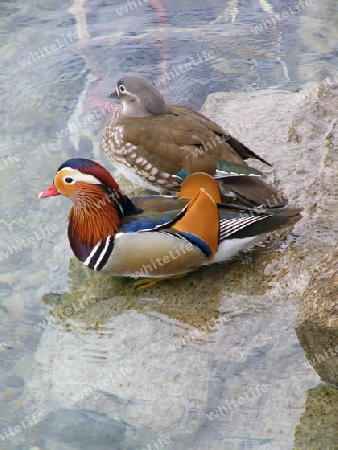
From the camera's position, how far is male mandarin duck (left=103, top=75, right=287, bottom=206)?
428 cm

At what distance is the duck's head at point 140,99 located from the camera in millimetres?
4719

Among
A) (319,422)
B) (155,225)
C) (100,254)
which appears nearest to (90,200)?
(100,254)

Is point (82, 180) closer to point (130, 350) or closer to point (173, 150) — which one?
point (173, 150)

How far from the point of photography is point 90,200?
4.00 m

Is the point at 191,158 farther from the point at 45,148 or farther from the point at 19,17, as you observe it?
the point at 19,17

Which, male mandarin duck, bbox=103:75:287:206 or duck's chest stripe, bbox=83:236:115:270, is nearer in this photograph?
duck's chest stripe, bbox=83:236:115:270

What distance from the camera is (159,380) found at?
3.49m

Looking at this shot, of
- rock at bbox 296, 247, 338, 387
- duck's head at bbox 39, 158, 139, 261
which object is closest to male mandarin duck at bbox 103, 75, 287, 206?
duck's head at bbox 39, 158, 139, 261

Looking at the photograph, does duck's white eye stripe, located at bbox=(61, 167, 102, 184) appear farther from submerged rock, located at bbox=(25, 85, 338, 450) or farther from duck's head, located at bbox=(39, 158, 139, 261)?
submerged rock, located at bbox=(25, 85, 338, 450)

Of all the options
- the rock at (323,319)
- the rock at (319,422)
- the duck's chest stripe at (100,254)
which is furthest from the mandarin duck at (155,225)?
the rock at (319,422)

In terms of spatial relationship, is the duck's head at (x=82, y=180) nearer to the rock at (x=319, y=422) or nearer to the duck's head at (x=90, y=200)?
the duck's head at (x=90, y=200)

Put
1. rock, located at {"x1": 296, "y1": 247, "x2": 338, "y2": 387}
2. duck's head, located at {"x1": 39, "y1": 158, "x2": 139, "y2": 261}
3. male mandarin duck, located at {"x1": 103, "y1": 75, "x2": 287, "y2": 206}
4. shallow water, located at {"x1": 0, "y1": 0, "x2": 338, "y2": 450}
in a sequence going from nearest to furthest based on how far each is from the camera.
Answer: rock, located at {"x1": 296, "y1": 247, "x2": 338, "y2": 387} < shallow water, located at {"x1": 0, "y1": 0, "x2": 338, "y2": 450} < duck's head, located at {"x1": 39, "y1": 158, "x2": 139, "y2": 261} < male mandarin duck, located at {"x1": 103, "y1": 75, "x2": 287, "y2": 206}

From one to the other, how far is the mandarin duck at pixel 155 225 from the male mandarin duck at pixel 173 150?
1.00 feet

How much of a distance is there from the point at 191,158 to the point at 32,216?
4.53 feet
